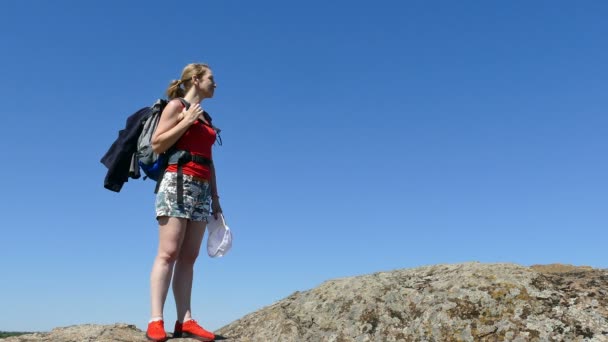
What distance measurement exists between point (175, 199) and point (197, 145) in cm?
69

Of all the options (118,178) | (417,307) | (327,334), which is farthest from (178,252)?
(417,307)

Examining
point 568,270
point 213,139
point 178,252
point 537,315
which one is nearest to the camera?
point 537,315

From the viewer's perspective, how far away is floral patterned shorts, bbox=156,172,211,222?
20.3ft

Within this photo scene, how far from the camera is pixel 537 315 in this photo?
5910mm

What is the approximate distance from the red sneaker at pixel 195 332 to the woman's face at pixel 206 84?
267 centimetres

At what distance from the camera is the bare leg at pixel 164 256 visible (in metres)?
6.19

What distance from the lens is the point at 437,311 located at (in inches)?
241

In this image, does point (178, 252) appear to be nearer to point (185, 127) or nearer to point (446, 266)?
point (185, 127)

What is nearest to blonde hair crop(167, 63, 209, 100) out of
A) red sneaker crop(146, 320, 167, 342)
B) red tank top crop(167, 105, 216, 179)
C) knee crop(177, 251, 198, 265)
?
red tank top crop(167, 105, 216, 179)

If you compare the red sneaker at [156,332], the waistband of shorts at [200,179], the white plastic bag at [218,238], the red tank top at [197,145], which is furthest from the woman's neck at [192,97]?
the red sneaker at [156,332]

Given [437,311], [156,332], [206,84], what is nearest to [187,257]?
[156,332]

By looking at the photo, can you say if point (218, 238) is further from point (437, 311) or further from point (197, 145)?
point (437, 311)

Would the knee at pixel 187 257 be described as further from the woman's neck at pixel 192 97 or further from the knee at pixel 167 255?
the woman's neck at pixel 192 97

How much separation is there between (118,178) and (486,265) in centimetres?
445
